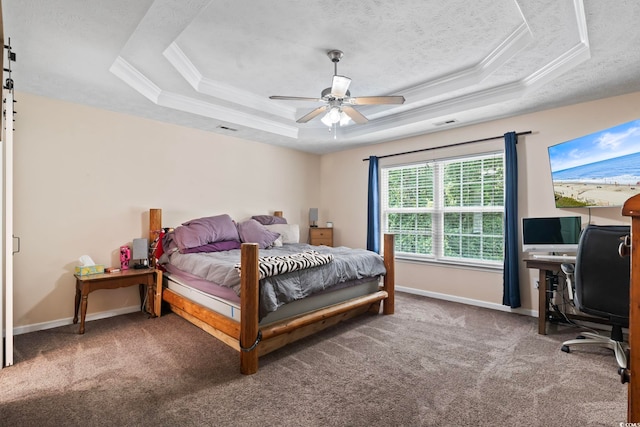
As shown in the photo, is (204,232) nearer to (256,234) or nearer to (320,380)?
(256,234)

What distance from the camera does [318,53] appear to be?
2908 mm

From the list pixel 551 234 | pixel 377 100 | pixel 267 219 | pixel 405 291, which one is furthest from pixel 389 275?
pixel 267 219

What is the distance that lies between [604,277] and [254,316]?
103 inches

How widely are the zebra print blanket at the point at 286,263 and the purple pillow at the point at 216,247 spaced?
1184mm

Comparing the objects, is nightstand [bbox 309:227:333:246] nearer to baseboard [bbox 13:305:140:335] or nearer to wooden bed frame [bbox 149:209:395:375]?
wooden bed frame [bbox 149:209:395:375]

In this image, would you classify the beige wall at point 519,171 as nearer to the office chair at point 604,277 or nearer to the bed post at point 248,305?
the office chair at point 604,277

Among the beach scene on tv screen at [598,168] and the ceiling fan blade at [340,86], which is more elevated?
the ceiling fan blade at [340,86]

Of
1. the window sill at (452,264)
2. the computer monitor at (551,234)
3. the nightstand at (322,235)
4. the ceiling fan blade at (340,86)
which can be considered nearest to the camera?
the ceiling fan blade at (340,86)

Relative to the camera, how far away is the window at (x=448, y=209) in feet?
13.6

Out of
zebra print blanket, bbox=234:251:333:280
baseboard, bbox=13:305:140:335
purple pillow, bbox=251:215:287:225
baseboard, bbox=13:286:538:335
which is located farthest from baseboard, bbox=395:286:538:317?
baseboard, bbox=13:305:140:335

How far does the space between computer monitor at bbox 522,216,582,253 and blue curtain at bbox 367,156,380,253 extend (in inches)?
82.7

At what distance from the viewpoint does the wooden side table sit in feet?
10.1

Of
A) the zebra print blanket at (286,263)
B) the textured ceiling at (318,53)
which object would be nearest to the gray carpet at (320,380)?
the zebra print blanket at (286,263)

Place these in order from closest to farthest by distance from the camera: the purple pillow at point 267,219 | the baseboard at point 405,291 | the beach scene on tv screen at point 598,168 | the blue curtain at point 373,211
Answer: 1. the beach scene on tv screen at point 598,168
2. the baseboard at point 405,291
3. the purple pillow at point 267,219
4. the blue curtain at point 373,211
